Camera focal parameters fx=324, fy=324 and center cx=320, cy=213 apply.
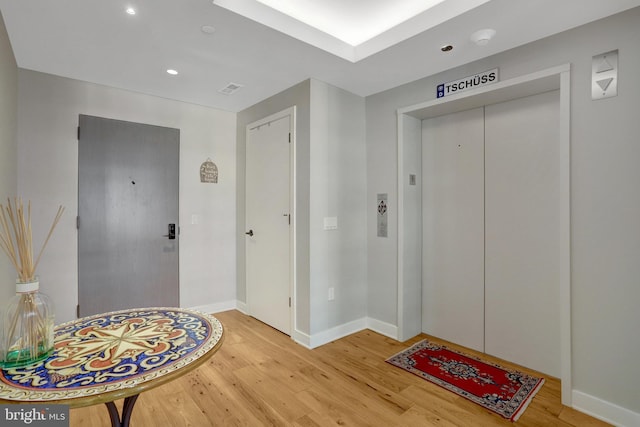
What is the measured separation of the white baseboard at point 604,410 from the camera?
Result: 194 cm

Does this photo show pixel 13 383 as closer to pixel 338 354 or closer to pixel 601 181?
pixel 338 354

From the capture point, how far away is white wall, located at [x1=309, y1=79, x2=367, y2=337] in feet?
10.2

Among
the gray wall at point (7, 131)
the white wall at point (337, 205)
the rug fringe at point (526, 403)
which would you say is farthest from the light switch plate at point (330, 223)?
the gray wall at point (7, 131)

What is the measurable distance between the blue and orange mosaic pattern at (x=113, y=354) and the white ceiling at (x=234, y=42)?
184cm

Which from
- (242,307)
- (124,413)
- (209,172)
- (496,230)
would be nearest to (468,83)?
(496,230)

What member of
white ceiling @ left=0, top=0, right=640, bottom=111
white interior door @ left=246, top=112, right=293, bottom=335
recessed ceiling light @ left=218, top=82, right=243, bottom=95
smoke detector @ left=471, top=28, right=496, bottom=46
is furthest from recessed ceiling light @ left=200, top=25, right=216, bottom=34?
smoke detector @ left=471, top=28, right=496, bottom=46

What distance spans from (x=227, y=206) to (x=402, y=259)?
227 cm

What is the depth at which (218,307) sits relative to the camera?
13.3ft

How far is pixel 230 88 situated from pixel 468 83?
228 centimetres

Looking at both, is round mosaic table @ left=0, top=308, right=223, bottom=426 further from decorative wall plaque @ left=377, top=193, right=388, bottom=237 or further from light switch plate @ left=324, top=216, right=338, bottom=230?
decorative wall plaque @ left=377, top=193, right=388, bottom=237

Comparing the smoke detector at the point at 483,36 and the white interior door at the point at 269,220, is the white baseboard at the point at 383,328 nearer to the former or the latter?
the white interior door at the point at 269,220

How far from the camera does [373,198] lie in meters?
3.53

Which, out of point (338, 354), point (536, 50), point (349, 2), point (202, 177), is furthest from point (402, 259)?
point (202, 177)

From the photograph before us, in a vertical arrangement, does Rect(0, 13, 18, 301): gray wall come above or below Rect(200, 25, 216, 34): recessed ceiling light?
below
